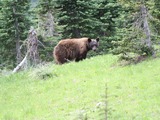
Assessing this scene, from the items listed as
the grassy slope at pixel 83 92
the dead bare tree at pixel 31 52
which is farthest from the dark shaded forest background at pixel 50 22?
the grassy slope at pixel 83 92

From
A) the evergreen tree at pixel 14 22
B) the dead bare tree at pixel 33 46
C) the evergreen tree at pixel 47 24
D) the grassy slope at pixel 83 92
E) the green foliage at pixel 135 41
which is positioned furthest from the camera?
the evergreen tree at pixel 14 22

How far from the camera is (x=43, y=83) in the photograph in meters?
14.9

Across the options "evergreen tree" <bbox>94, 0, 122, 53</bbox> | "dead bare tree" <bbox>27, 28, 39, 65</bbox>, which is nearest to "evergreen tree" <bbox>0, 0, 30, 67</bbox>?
"evergreen tree" <bbox>94, 0, 122, 53</bbox>

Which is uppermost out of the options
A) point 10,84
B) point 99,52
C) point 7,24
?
point 10,84

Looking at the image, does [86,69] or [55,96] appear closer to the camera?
[55,96]

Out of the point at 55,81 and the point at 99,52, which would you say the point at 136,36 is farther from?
the point at 99,52

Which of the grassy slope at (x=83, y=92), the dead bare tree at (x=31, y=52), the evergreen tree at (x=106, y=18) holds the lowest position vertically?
the evergreen tree at (x=106, y=18)

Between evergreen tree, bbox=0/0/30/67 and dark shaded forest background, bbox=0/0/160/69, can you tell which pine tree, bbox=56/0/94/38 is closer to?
dark shaded forest background, bbox=0/0/160/69

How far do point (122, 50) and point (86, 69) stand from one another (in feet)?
5.89

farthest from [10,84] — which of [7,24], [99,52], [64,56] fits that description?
[99,52]

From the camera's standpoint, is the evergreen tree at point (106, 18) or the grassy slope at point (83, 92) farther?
the evergreen tree at point (106, 18)

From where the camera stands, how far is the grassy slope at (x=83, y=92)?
10.2m

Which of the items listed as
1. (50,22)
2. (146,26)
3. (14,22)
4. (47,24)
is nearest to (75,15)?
(50,22)

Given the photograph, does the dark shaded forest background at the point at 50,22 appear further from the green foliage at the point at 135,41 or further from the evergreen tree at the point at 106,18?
the green foliage at the point at 135,41
